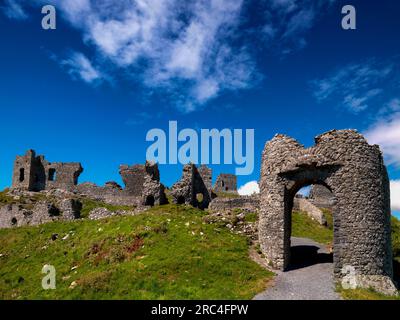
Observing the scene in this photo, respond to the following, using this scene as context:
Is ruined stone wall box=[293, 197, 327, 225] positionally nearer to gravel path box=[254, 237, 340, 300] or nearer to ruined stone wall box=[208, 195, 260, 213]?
ruined stone wall box=[208, 195, 260, 213]

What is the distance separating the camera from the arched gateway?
20.7m

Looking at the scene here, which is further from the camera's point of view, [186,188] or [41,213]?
[186,188]

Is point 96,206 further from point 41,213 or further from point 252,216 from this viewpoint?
point 252,216

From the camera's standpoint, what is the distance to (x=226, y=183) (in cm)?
7931

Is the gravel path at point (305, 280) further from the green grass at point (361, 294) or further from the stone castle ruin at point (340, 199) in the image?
the stone castle ruin at point (340, 199)

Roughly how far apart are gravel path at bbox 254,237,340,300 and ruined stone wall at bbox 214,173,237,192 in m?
51.3

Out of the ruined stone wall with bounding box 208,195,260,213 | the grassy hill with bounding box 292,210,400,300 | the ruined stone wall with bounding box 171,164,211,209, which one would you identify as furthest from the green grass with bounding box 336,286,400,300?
the ruined stone wall with bounding box 171,164,211,209

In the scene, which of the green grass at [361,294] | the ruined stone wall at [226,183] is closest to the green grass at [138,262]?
the green grass at [361,294]

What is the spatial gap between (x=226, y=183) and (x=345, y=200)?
5808 cm

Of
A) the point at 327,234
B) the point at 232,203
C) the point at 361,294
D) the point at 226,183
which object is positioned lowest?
the point at 361,294

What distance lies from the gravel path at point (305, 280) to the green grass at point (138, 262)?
831mm

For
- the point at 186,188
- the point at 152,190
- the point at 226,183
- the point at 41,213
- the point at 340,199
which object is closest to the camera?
the point at 340,199

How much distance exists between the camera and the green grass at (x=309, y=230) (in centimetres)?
3409

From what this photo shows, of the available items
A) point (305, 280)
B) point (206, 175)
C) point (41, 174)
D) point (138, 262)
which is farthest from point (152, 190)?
point (41, 174)
